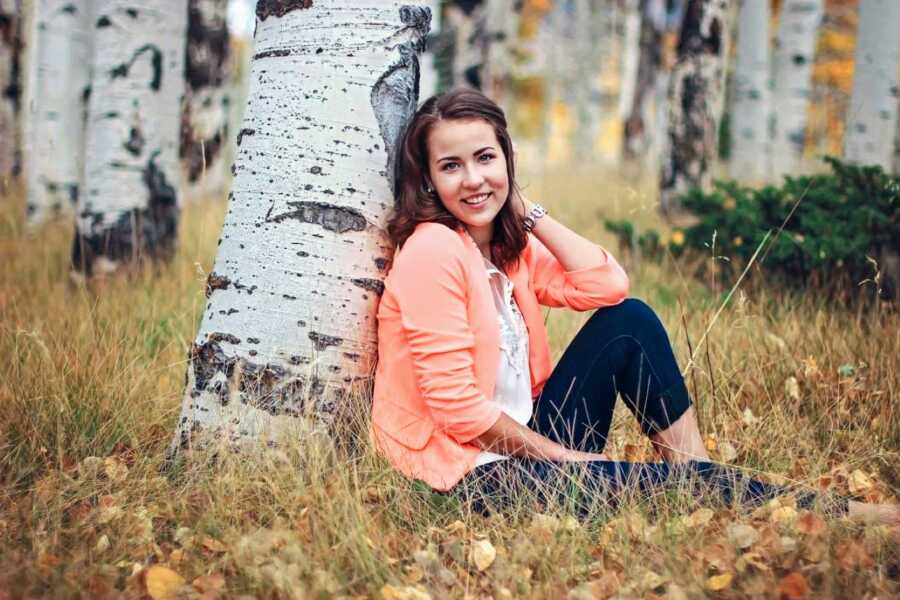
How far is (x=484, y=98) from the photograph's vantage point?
7.60 feet

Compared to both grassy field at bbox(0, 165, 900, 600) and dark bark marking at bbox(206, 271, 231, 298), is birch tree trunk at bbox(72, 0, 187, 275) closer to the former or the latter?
grassy field at bbox(0, 165, 900, 600)

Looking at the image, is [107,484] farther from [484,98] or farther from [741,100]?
[741,100]

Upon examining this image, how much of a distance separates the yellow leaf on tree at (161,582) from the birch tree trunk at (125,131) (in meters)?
2.77

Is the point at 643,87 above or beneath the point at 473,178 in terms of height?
above

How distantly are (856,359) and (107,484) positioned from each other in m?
2.76

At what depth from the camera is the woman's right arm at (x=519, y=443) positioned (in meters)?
2.15

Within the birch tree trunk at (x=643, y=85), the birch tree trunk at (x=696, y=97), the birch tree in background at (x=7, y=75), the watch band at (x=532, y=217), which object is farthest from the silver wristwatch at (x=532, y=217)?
the birch tree trunk at (x=643, y=85)

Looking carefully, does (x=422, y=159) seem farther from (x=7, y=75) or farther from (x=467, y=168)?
(x=7, y=75)

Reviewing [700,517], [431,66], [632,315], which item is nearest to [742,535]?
[700,517]

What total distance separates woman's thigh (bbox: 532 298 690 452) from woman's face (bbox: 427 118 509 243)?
519 mm

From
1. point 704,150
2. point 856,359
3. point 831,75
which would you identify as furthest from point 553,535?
point 831,75

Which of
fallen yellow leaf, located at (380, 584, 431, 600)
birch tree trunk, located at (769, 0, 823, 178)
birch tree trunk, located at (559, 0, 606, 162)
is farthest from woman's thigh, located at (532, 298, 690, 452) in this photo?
birch tree trunk, located at (559, 0, 606, 162)

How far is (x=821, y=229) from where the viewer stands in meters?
3.76

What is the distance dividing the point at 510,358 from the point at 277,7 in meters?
1.26
